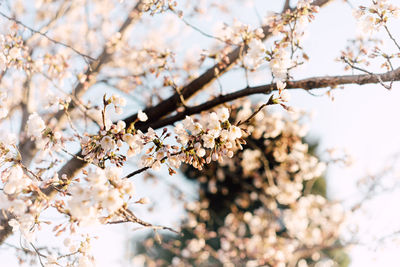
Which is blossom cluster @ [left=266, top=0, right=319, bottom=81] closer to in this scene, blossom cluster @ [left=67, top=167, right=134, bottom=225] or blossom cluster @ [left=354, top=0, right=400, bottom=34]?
blossom cluster @ [left=354, top=0, right=400, bottom=34]

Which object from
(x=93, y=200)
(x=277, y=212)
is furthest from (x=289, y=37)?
(x=277, y=212)

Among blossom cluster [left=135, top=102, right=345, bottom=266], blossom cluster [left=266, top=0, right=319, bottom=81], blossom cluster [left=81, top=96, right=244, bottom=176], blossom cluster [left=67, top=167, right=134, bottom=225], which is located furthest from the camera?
blossom cluster [left=135, top=102, right=345, bottom=266]

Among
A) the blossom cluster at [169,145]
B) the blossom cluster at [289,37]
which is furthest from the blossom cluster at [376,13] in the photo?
the blossom cluster at [169,145]

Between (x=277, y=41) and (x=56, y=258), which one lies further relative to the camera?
(x=277, y=41)

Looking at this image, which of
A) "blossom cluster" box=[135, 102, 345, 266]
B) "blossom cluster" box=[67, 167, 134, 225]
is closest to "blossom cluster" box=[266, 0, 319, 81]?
"blossom cluster" box=[67, 167, 134, 225]

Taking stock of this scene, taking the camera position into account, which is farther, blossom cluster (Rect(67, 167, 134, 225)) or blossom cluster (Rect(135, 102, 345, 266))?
blossom cluster (Rect(135, 102, 345, 266))

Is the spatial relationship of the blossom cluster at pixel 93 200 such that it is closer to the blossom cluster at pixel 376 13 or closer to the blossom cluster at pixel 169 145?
the blossom cluster at pixel 169 145

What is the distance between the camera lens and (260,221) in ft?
25.4

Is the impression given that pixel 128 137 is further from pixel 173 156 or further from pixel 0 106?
pixel 0 106

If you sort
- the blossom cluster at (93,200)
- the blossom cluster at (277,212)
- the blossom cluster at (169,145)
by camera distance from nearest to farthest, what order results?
1. the blossom cluster at (93,200)
2. the blossom cluster at (169,145)
3. the blossom cluster at (277,212)

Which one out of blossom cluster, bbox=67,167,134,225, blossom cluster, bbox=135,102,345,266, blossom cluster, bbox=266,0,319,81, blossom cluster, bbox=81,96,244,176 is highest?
blossom cluster, bbox=135,102,345,266

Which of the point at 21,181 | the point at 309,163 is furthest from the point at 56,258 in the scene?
the point at 309,163

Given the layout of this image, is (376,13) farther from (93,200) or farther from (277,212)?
(277,212)

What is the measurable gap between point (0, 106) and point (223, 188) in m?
8.83
